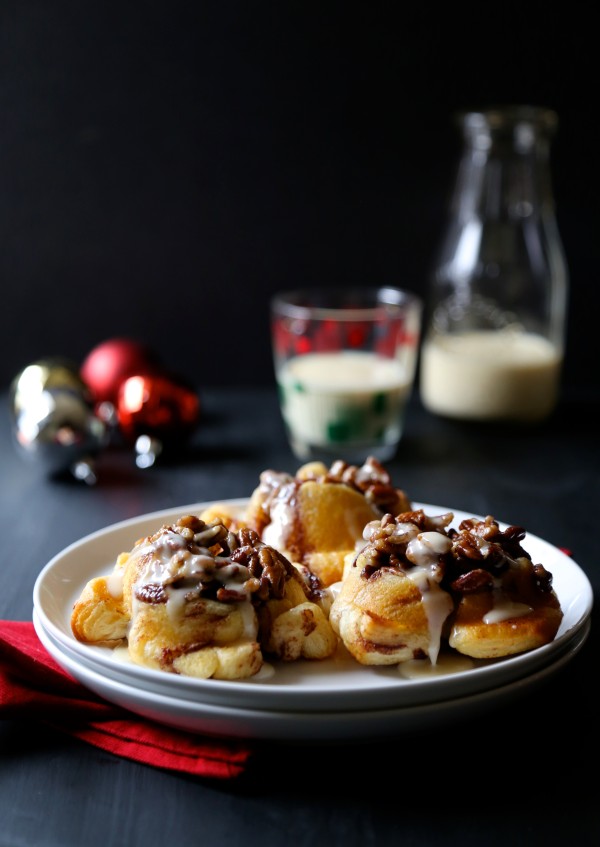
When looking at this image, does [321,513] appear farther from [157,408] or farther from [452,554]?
[157,408]

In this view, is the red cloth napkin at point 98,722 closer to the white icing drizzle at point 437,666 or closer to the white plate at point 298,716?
the white plate at point 298,716

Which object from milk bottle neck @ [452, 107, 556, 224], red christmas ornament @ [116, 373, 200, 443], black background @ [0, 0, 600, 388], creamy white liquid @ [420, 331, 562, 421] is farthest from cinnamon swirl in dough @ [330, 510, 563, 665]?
black background @ [0, 0, 600, 388]

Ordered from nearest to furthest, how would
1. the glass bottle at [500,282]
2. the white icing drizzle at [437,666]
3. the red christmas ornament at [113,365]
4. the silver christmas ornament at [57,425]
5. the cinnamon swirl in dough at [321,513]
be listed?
the white icing drizzle at [437,666]
the cinnamon swirl in dough at [321,513]
the silver christmas ornament at [57,425]
the glass bottle at [500,282]
the red christmas ornament at [113,365]

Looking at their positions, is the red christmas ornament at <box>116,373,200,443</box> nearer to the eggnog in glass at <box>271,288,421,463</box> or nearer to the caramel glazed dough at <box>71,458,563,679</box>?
the eggnog in glass at <box>271,288,421,463</box>

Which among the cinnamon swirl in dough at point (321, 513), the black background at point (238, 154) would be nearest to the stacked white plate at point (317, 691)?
the cinnamon swirl in dough at point (321, 513)

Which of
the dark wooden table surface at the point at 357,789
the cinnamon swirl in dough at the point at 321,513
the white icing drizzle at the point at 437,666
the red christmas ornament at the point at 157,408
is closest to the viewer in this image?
the dark wooden table surface at the point at 357,789

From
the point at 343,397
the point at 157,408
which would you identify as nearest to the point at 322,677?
the point at 343,397
